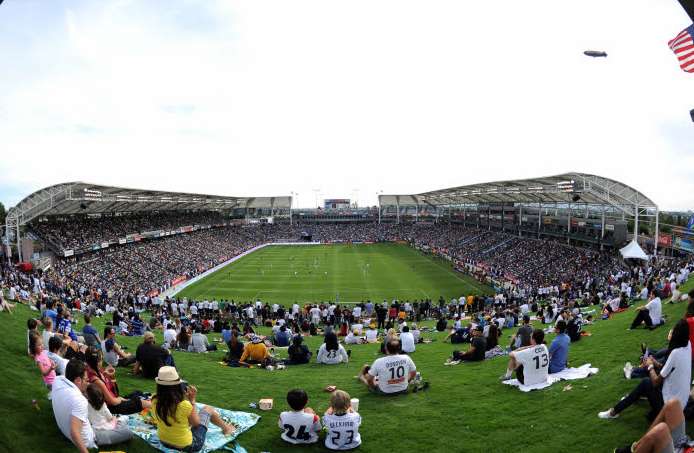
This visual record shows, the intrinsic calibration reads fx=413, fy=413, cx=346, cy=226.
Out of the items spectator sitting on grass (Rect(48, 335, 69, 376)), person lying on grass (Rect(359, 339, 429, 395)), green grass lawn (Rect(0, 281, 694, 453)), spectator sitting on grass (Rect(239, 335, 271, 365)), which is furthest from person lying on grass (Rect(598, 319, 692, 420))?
spectator sitting on grass (Rect(48, 335, 69, 376))

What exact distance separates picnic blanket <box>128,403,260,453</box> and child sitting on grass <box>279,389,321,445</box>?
640 mm

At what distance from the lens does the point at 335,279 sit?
1753 inches

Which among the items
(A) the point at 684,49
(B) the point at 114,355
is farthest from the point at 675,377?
(B) the point at 114,355

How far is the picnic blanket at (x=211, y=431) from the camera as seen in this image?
18.1 feet

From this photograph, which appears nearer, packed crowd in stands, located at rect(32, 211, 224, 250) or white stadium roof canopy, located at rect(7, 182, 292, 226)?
white stadium roof canopy, located at rect(7, 182, 292, 226)

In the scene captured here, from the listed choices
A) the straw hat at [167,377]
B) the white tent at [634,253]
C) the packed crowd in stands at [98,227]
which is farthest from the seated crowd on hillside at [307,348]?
the packed crowd in stands at [98,227]

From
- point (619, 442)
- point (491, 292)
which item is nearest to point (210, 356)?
point (619, 442)

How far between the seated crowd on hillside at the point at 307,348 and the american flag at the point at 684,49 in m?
5.71

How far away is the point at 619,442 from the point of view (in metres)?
5.27

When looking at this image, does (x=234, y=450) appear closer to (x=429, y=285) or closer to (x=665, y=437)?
(x=665, y=437)

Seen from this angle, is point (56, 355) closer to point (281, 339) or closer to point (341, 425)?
point (341, 425)

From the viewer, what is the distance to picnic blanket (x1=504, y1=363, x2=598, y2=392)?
741cm

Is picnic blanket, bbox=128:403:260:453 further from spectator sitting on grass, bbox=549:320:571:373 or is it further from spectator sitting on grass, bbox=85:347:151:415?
spectator sitting on grass, bbox=549:320:571:373

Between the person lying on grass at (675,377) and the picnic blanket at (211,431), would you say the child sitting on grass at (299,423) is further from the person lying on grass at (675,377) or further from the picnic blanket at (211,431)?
the person lying on grass at (675,377)
